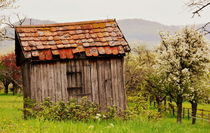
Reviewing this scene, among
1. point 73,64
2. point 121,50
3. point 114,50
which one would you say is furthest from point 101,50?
point 73,64

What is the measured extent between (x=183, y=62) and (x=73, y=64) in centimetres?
1805

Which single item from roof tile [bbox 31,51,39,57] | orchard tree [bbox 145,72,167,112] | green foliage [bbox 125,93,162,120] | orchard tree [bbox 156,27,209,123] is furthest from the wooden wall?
orchard tree [bbox 145,72,167,112]

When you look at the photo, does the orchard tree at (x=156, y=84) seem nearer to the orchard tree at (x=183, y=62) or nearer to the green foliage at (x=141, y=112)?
the orchard tree at (x=183, y=62)

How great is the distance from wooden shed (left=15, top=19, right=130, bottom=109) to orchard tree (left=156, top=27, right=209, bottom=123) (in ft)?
49.7

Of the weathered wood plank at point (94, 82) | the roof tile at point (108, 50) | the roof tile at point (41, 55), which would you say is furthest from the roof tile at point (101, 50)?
the roof tile at point (41, 55)

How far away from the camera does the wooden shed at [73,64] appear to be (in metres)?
15.5

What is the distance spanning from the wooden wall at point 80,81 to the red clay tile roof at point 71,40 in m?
0.50

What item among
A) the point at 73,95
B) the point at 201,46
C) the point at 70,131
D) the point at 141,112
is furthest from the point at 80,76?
the point at 201,46

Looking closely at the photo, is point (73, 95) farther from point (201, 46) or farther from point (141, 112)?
point (201, 46)

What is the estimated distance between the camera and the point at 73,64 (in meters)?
15.9

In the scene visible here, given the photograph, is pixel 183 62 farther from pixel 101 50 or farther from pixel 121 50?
pixel 101 50

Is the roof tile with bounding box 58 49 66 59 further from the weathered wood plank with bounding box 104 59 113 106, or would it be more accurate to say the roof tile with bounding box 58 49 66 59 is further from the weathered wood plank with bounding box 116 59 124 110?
the weathered wood plank with bounding box 116 59 124 110

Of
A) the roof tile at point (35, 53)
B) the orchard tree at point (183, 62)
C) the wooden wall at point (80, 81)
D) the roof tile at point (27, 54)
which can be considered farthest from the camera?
the orchard tree at point (183, 62)

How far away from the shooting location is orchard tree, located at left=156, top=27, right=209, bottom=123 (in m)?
30.8
